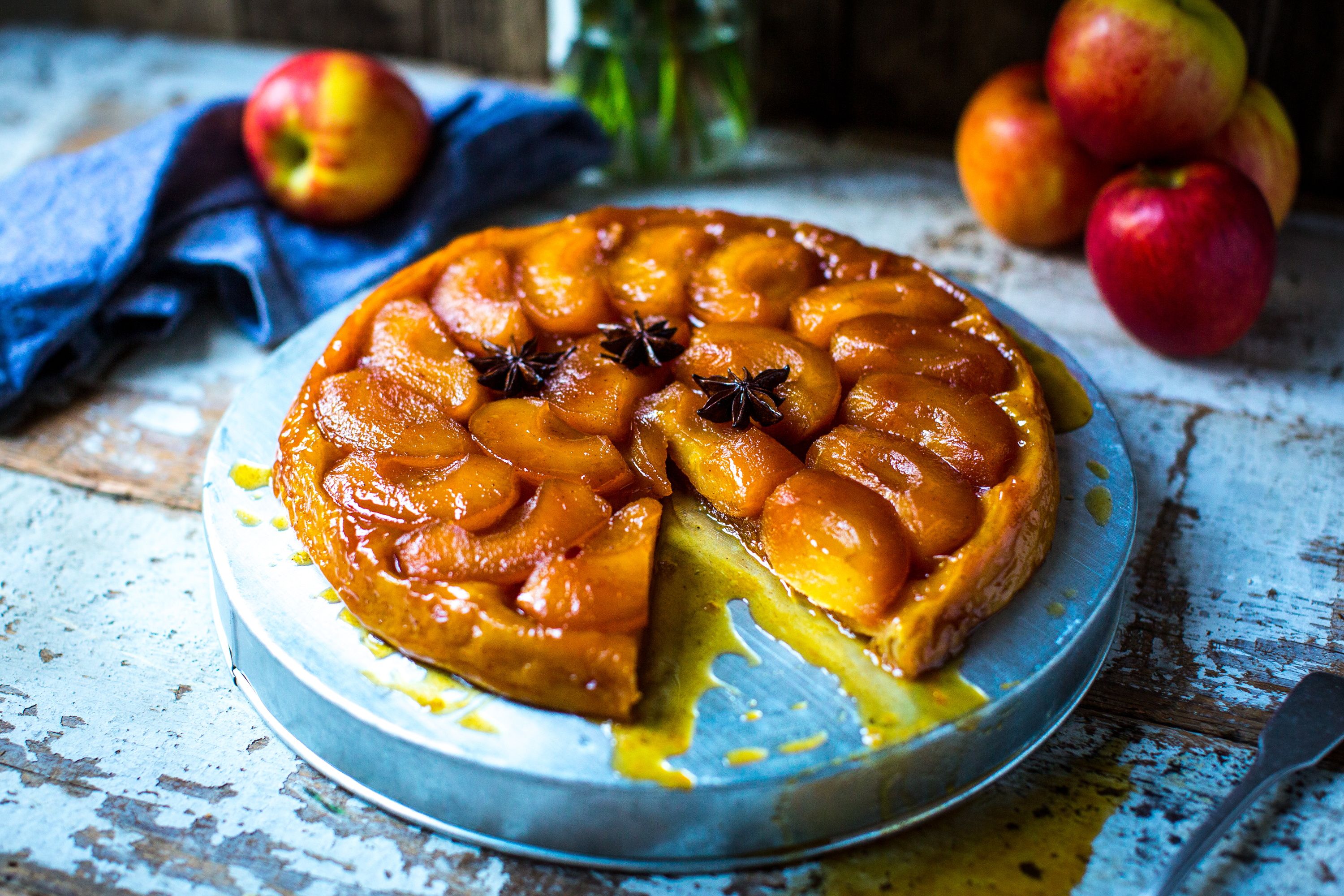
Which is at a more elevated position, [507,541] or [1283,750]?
[507,541]

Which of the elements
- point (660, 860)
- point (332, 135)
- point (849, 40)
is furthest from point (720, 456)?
point (849, 40)

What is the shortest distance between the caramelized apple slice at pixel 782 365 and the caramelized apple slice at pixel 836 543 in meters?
0.12

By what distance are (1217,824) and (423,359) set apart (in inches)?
47.4

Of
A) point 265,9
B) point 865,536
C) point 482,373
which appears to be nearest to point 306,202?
point 482,373

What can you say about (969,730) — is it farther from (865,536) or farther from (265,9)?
(265,9)

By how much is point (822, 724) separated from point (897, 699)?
0.10 metres

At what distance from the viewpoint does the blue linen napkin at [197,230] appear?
2.18 meters

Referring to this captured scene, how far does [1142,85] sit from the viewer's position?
7.17 feet

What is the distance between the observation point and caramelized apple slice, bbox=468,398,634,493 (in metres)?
1.57

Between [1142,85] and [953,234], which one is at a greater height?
[1142,85]

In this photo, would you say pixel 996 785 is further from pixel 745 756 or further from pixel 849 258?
pixel 849 258

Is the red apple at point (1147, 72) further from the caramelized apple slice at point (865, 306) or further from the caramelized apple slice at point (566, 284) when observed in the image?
the caramelized apple slice at point (566, 284)

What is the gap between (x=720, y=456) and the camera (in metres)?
1.59

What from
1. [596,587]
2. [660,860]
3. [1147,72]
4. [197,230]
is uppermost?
[1147,72]
